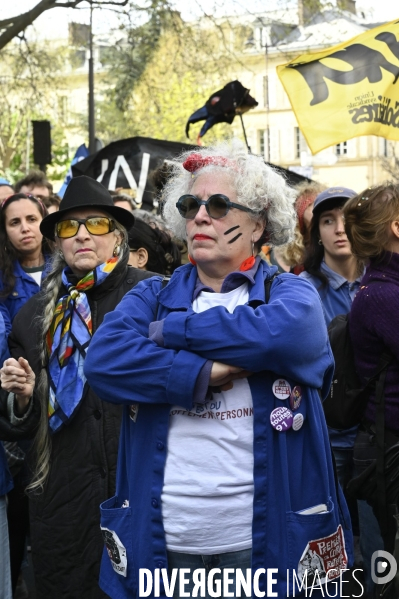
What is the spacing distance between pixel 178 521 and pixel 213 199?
3.51 ft

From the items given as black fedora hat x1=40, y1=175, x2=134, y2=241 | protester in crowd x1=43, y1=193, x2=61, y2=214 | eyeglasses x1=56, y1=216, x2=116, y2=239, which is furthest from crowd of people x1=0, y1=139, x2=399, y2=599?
protester in crowd x1=43, y1=193, x2=61, y2=214

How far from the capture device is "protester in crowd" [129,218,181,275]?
544cm

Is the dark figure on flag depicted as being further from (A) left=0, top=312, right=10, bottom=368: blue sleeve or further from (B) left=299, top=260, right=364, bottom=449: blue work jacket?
(A) left=0, top=312, right=10, bottom=368: blue sleeve

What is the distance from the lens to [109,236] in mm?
4129

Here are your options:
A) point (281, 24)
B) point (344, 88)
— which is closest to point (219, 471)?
point (344, 88)

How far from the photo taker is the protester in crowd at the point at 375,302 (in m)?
3.61

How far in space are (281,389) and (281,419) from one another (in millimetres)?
98

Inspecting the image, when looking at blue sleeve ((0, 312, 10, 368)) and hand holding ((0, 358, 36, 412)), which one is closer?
hand holding ((0, 358, 36, 412))

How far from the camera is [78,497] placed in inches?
150

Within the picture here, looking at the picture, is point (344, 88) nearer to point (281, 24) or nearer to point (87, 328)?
point (87, 328)

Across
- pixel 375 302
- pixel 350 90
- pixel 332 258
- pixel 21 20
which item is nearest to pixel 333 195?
pixel 332 258

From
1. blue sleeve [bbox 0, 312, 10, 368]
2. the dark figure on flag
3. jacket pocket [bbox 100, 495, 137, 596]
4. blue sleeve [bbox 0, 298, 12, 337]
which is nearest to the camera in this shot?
jacket pocket [bbox 100, 495, 137, 596]

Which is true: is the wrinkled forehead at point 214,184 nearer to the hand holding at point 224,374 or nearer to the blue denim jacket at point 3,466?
the hand holding at point 224,374

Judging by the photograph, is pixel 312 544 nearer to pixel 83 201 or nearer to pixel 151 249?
pixel 83 201
